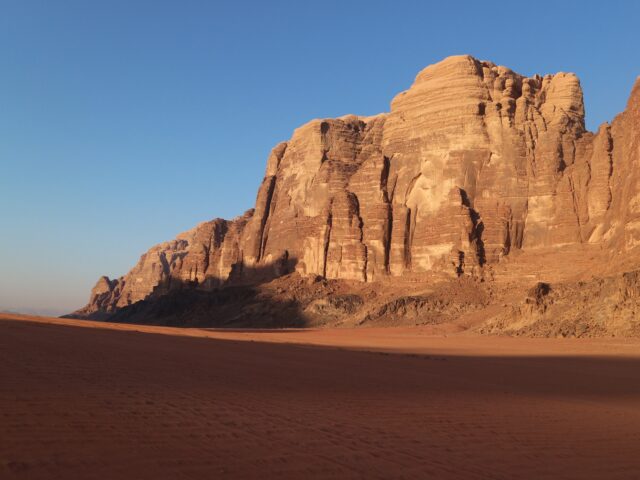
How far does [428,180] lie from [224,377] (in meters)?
55.8

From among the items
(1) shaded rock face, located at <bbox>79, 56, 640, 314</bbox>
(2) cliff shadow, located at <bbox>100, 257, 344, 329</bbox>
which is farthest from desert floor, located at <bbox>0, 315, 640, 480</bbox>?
(2) cliff shadow, located at <bbox>100, 257, 344, 329</bbox>

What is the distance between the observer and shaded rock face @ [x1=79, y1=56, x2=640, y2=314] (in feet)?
172

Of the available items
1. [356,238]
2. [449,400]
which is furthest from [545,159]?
[449,400]

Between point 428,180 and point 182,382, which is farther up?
point 428,180

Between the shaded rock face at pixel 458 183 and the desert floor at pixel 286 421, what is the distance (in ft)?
110

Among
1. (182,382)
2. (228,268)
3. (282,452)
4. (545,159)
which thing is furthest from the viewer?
(228,268)

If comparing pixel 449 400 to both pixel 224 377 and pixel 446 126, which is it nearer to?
pixel 224 377

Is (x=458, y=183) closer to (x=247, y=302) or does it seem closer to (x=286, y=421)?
(x=247, y=302)

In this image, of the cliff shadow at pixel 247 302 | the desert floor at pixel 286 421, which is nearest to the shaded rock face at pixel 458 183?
the cliff shadow at pixel 247 302

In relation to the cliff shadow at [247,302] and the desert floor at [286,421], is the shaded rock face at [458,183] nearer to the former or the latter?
the cliff shadow at [247,302]

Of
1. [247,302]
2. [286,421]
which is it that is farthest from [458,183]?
[286,421]

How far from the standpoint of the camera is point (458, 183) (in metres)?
62.3

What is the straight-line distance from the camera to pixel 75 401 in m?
7.99

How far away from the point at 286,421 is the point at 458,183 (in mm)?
57207
